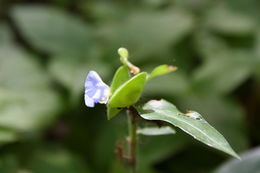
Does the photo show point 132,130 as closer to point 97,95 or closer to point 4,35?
point 97,95

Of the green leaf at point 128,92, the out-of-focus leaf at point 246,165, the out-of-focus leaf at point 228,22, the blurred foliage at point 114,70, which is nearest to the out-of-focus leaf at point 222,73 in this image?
the blurred foliage at point 114,70

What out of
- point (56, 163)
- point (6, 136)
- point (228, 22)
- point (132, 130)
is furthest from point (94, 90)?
point (228, 22)

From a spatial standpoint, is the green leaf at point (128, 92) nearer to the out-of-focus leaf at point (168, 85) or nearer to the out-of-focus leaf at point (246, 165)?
the out-of-focus leaf at point (246, 165)

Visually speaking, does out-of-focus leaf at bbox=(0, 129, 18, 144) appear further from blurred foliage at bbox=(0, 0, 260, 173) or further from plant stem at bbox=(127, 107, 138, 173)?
plant stem at bbox=(127, 107, 138, 173)

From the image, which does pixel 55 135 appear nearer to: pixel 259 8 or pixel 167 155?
pixel 167 155

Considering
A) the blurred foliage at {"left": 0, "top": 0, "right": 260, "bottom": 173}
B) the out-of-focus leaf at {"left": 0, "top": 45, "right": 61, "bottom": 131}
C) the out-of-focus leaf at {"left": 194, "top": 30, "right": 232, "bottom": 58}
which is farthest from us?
the out-of-focus leaf at {"left": 194, "top": 30, "right": 232, "bottom": 58}

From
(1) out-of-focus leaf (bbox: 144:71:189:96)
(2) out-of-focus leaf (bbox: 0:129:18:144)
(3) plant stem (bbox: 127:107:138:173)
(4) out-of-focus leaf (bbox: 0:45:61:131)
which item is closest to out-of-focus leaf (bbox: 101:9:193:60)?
(1) out-of-focus leaf (bbox: 144:71:189:96)

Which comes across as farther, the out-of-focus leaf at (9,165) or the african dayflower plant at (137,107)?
the out-of-focus leaf at (9,165)
